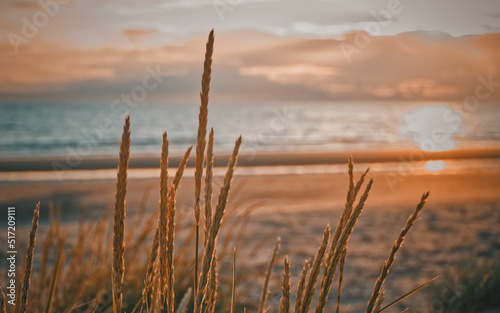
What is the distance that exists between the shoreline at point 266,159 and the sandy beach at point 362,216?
377 cm

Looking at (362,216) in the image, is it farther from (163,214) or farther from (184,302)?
(163,214)

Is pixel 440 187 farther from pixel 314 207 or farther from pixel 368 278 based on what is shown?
pixel 368 278

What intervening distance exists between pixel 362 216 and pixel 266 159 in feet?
39.5

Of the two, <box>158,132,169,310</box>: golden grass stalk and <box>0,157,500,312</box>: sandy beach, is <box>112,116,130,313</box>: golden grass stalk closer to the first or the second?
<box>158,132,169,310</box>: golden grass stalk

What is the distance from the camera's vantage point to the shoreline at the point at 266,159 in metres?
19.8

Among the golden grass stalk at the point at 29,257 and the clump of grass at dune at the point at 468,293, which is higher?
the golden grass stalk at the point at 29,257

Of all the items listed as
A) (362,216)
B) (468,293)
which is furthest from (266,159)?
(468,293)

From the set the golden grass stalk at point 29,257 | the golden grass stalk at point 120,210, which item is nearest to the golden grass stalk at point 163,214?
the golden grass stalk at point 120,210

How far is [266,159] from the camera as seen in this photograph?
74.4 feet

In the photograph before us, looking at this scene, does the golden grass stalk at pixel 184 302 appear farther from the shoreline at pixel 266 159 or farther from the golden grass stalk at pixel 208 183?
the shoreline at pixel 266 159

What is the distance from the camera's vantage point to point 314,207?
11805 mm

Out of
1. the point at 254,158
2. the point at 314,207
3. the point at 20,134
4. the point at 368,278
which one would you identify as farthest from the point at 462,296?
the point at 20,134

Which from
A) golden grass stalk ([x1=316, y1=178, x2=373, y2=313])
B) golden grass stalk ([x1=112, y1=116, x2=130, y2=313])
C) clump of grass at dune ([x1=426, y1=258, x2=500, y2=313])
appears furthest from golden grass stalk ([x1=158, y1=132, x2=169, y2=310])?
clump of grass at dune ([x1=426, y1=258, x2=500, y2=313])

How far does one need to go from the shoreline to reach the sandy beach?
3.77 metres
